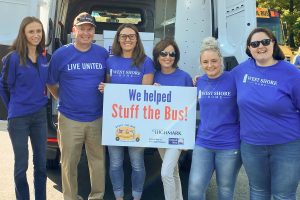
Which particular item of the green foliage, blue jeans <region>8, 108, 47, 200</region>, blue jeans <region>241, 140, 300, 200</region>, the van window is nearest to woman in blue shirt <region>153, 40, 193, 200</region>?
blue jeans <region>241, 140, 300, 200</region>

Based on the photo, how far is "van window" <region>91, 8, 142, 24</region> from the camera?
268 inches

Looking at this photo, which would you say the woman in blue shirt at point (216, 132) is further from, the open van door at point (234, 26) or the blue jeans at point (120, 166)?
the open van door at point (234, 26)

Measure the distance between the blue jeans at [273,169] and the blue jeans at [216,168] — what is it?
0.13 metres

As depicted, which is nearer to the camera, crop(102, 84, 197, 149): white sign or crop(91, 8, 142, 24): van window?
crop(102, 84, 197, 149): white sign

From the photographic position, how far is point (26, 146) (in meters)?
3.75

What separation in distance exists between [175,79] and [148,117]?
0.43 meters

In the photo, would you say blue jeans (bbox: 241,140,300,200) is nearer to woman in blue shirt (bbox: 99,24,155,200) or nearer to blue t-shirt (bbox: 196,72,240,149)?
blue t-shirt (bbox: 196,72,240,149)

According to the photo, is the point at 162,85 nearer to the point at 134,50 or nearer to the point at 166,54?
the point at 166,54

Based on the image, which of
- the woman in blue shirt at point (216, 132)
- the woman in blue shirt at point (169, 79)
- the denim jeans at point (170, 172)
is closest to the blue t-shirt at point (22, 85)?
the woman in blue shirt at point (169, 79)

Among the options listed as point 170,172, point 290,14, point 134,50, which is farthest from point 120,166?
point 290,14

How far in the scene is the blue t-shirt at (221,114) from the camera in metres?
3.31

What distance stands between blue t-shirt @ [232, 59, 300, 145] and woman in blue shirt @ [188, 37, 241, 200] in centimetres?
21

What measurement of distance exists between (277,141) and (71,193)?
6.72 feet

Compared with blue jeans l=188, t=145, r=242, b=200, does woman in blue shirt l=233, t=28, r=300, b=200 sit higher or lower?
higher
